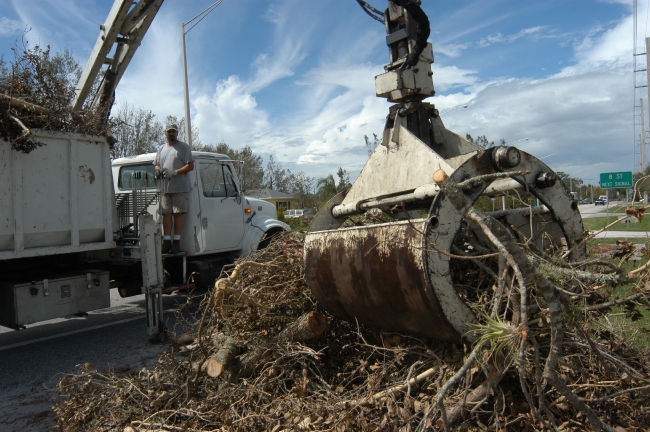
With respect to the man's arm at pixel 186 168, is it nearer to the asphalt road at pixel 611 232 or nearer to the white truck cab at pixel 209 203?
the white truck cab at pixel 209 203

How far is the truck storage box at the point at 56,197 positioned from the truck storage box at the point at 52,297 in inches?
14.0

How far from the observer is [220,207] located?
24.2 feet

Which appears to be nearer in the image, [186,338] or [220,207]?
[186,338]

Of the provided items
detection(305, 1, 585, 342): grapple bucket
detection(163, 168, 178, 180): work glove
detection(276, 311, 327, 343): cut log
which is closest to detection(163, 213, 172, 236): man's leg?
detection(163, 168, 178, 180): work glove

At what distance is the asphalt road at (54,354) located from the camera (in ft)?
13.6

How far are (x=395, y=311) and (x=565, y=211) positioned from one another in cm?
138

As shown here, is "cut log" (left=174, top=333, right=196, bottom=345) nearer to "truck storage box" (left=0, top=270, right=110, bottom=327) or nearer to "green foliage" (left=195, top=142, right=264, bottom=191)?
"truck storage box" (left=0, top=270, right=110, bottom=327)

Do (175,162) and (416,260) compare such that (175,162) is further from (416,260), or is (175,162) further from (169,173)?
(416,260)

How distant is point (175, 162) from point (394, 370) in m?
4.59

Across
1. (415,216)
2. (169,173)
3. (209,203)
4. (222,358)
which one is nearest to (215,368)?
(222,358)

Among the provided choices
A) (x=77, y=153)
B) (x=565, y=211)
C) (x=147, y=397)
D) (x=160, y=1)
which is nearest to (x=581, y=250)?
(x=565, y=211)

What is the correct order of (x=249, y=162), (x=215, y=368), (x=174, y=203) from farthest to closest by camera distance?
(x=249, y=162)
(x=174, y=203)
(x=215, y=368)

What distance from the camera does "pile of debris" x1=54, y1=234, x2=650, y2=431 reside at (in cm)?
246

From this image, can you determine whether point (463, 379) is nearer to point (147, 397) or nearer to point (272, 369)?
point (272, 369)
